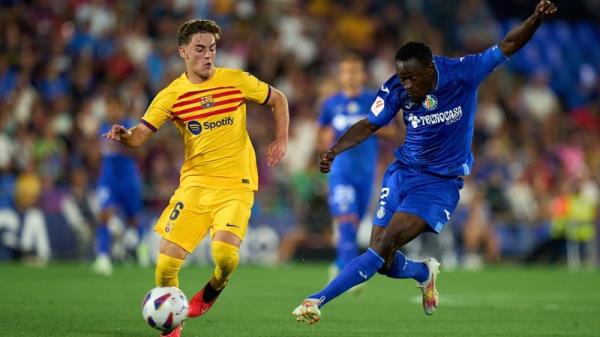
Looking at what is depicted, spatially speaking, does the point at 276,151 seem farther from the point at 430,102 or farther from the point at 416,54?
the point at 416,54

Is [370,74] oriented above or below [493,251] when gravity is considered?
above

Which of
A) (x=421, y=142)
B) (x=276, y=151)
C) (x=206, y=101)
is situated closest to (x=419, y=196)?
(x=421, y=142)

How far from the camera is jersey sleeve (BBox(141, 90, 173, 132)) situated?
889 cm

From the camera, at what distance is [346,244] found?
13.5m

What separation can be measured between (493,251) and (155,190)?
672cm

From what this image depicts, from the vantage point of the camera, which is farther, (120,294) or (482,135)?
(482,135)

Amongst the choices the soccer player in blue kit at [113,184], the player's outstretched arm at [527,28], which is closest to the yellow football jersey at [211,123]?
the player's outstretched arm at [527,28]

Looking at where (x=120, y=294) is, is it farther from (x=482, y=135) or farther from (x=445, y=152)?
(x=482, y=135)

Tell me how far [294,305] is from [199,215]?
3504 mm

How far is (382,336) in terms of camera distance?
9.06 metres

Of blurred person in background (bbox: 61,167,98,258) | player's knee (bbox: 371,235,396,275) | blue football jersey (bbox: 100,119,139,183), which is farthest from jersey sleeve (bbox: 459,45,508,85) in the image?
blurred person in background (bbox: 61,167,98,258)

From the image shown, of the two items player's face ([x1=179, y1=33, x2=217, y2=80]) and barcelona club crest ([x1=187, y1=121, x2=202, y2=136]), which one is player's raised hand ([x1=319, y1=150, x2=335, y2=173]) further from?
player's face ([x1=179, y1=33, x2=217, y2=80])

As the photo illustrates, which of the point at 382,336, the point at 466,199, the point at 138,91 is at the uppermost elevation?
the point at 138,91

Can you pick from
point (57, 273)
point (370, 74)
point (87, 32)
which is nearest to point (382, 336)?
point (57, 273)
